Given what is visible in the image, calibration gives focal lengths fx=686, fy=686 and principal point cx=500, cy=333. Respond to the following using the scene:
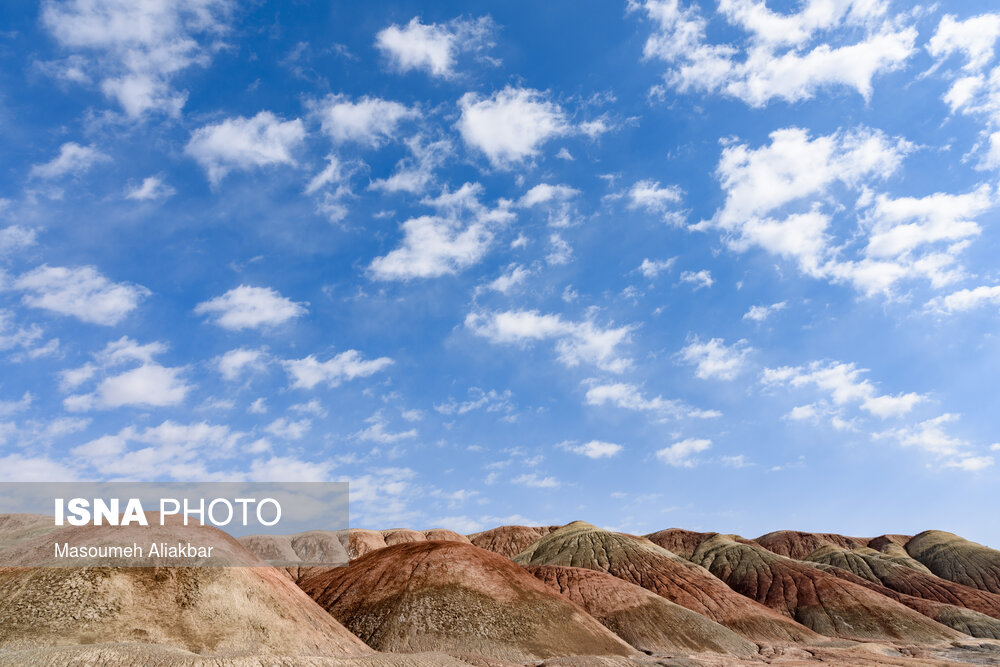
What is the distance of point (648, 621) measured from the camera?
289ft

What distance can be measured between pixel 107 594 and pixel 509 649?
116 feet

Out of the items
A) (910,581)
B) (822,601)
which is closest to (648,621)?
(822,601)

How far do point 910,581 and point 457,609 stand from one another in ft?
438

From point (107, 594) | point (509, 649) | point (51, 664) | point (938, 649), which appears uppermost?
point (107, 594)

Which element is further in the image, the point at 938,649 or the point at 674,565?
the point at 674,565

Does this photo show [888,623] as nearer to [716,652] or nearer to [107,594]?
[716,652]

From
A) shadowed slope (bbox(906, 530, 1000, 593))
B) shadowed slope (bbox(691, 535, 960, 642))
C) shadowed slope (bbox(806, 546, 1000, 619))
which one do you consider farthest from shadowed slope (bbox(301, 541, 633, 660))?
shadowed slope (bbox(906, 530, 1000, 593))

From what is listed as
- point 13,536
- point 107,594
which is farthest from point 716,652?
point 13,536

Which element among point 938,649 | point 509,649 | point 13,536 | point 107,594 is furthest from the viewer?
point 938,649

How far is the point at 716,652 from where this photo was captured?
→ 3302 inches

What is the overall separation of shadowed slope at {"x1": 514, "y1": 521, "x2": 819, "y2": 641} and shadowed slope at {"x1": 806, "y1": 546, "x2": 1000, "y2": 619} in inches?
2123

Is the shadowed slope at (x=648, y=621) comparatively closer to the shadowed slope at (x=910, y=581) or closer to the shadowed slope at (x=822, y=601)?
the shadowed slope at (x=822, y=601)

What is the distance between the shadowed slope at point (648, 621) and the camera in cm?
8400

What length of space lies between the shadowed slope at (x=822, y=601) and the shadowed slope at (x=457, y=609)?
6388 cm
